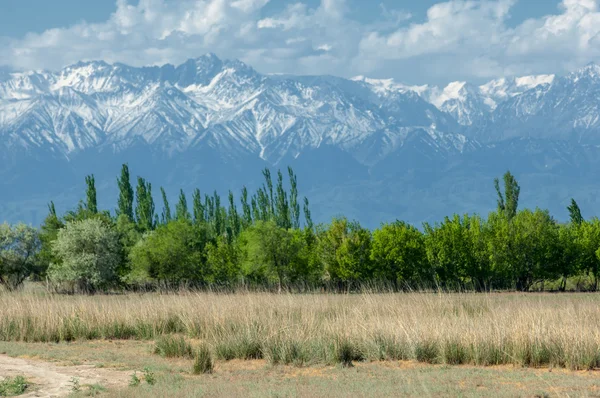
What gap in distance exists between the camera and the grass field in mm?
15844

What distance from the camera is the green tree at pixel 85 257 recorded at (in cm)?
5906

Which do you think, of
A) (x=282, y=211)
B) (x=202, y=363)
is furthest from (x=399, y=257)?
(x=282, y=211)

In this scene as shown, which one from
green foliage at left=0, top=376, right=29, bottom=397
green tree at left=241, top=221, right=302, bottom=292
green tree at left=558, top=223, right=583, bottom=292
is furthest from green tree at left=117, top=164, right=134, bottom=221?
green foliage at left=0, top=376, right=29, bottom=397

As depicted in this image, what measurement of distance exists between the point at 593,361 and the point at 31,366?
1282 cm

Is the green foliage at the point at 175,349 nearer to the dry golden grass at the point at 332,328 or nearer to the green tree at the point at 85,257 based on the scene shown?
the dry golden grass at the point at 332,328

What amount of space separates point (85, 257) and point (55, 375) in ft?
140

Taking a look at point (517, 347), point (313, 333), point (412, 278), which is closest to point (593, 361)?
point (517, 347)

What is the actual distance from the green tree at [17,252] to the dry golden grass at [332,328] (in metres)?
36.5

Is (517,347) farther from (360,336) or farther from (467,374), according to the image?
(360,336)

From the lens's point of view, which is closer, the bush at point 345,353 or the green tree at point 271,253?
the bush at point 345,353

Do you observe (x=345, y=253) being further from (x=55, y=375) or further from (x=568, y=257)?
(x=55, y=375)

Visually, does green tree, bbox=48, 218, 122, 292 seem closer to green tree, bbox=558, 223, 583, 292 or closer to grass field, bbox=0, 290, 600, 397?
grass field, bbox=0, 290, 600, 397

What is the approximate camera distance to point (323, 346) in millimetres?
19031

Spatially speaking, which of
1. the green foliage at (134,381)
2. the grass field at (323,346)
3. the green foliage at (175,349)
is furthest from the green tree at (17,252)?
the green foliage at (134,381)
